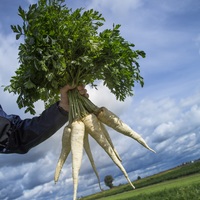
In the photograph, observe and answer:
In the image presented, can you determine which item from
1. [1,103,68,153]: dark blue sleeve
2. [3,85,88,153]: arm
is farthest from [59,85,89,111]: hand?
[1,103,68,153]: dark blue sleeve

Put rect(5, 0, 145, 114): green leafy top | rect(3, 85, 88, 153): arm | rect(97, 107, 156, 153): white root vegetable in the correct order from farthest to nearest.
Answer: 1. rect(3, 85, 88, 153): arm
2. rect(97, 107, 156, 153): white root vegetable
3. rect(5, 0, 145, 114): green leafy top

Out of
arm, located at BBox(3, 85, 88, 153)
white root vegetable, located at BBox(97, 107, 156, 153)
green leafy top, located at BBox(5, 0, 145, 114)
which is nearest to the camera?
green leafy top, located at BBox(5, 0, 145, 114)

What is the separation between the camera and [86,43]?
2221 millimetres

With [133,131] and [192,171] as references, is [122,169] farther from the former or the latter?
[192,171]

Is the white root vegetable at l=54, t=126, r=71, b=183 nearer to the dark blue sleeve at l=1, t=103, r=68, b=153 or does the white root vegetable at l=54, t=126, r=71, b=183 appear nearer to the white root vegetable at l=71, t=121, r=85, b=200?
the white root vegetable at l=71, t=121, r=85, b=200

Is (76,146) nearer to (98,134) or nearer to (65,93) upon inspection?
(98,134)

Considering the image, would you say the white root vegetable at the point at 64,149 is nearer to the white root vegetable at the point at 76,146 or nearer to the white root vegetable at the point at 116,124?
the white root vegetable at the point at 76,146

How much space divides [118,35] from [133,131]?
82 cm

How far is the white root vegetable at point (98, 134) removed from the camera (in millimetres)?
2449

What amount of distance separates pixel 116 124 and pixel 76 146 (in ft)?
1.20

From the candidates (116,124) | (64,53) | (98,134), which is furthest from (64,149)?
(64,53)

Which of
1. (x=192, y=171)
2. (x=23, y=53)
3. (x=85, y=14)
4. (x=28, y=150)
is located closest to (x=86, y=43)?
(x=85, y=14)

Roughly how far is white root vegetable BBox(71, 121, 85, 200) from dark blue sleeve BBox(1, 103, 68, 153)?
0.29 meters

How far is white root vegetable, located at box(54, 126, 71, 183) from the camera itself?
2.55 meters
